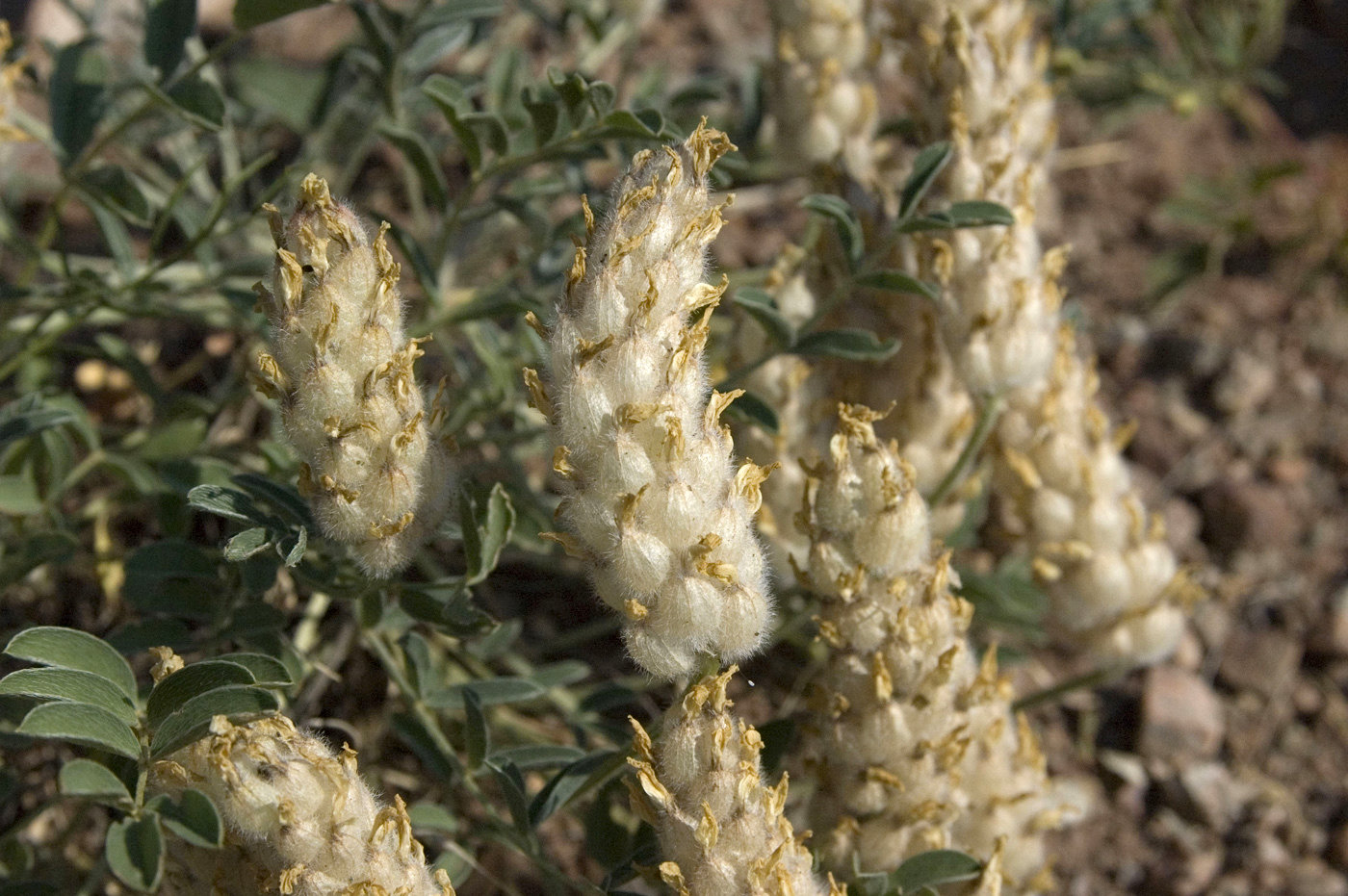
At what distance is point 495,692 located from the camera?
2125mm

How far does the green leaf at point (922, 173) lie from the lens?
222 cm

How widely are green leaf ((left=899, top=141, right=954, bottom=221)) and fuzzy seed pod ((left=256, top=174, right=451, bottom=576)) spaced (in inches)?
36.6

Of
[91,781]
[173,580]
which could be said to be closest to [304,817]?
[91,781]

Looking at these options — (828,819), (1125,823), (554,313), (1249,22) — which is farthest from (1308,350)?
(554,313)

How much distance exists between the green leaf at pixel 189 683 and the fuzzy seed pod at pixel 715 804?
1.69 ft

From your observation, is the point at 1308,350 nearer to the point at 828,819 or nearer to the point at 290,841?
the point at 828,819

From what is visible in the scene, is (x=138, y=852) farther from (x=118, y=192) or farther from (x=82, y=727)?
(x=118, y=192)

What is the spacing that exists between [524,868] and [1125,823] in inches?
54.7

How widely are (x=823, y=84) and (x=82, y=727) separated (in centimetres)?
178

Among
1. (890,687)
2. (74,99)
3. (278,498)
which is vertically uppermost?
(74,99)

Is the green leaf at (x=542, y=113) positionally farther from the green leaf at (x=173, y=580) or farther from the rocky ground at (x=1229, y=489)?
the rocky ground at (x=1229, y=489)

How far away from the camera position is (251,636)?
7.00ft

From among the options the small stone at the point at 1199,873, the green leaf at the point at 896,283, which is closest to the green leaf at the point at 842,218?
the green leaf at the point at 896,283

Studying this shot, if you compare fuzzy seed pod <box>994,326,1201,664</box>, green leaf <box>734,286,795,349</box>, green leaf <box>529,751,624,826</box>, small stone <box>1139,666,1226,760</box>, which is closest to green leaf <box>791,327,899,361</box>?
green leaf <box>734,286,795,349</box>
